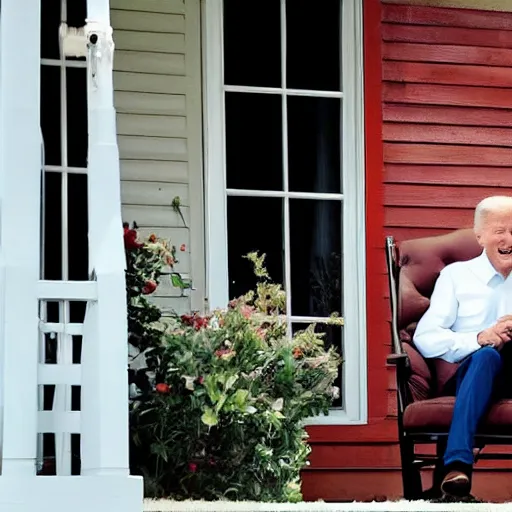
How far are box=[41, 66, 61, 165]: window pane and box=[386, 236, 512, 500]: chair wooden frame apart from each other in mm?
1469

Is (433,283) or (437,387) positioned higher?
(433,283)

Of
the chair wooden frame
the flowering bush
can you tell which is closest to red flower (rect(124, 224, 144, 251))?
the flowering bush

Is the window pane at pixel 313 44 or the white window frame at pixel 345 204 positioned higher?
the window pane at pixel 313 44

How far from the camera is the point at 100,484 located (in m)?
3.62

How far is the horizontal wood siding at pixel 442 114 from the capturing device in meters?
6.02

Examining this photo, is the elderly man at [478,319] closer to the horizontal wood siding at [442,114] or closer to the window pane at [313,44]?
the horizontal wood siding at [442,114]

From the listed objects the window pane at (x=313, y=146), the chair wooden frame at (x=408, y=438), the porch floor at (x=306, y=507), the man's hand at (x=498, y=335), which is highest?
the window pane at (x=313, y=146)

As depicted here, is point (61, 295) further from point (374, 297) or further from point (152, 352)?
point (374, 297)

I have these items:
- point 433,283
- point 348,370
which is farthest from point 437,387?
point 348,370

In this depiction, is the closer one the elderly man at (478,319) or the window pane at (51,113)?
the elderly man at (478,319)

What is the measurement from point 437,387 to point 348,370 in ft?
2.93

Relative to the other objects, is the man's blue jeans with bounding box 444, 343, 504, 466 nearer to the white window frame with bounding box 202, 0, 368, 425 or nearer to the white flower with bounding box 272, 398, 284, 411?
the white flower with bounding box 272, 398, 284, 411

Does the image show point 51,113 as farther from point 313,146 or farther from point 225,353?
point 225,353

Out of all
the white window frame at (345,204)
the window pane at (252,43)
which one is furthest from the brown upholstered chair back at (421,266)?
the window pane at (252,43)
